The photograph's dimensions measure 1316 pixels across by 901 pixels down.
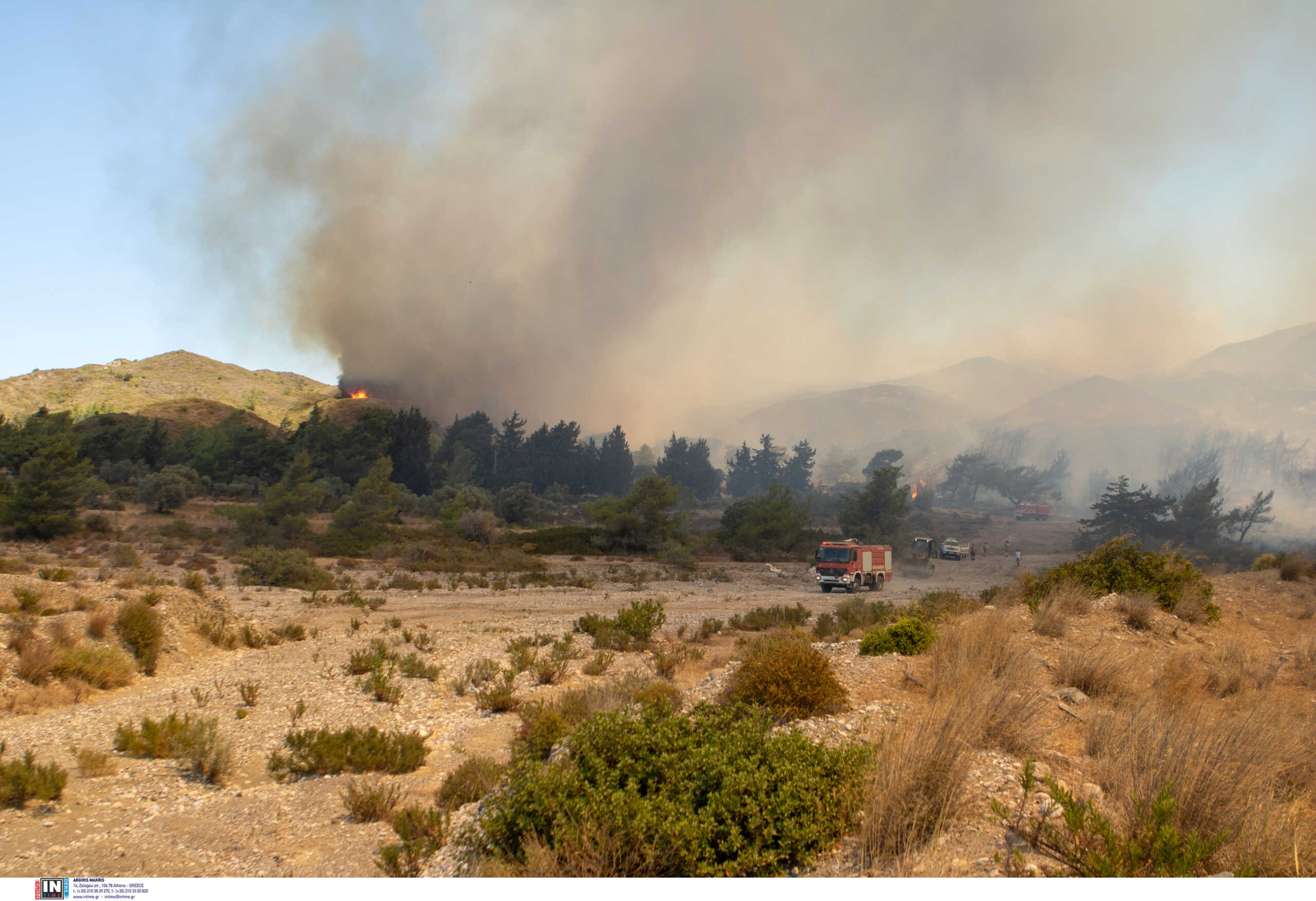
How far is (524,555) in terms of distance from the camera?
38844mm

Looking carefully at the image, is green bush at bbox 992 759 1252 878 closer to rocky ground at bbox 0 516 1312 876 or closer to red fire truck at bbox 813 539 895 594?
rocky ground at bbox 0 516 1312 876

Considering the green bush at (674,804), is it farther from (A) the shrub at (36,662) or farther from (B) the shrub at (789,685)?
(A) the shrub at (36,662)

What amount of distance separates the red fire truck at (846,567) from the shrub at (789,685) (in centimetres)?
2595

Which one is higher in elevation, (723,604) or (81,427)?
(81,427)

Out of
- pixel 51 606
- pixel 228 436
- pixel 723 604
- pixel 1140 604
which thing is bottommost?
pixel 723 604

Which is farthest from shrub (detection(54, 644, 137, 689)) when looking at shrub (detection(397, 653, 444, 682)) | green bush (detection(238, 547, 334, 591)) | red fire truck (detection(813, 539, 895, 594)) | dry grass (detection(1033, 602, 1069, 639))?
red fire truck (detection(813, 539, 895, 594))

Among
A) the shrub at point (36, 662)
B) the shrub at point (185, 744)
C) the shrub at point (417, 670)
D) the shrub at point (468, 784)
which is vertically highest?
the shrub at point (36, 662)

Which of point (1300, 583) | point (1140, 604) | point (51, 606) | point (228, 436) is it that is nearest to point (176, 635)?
point (51, 606)

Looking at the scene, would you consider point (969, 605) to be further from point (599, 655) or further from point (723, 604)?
point (723, 604)

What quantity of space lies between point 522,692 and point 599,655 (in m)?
2.22

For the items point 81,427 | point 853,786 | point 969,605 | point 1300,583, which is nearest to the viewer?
point 853,786

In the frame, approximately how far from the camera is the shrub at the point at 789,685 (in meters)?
7.76

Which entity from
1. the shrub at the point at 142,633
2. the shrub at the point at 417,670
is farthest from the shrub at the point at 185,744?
the shrub at the point at 142,633
